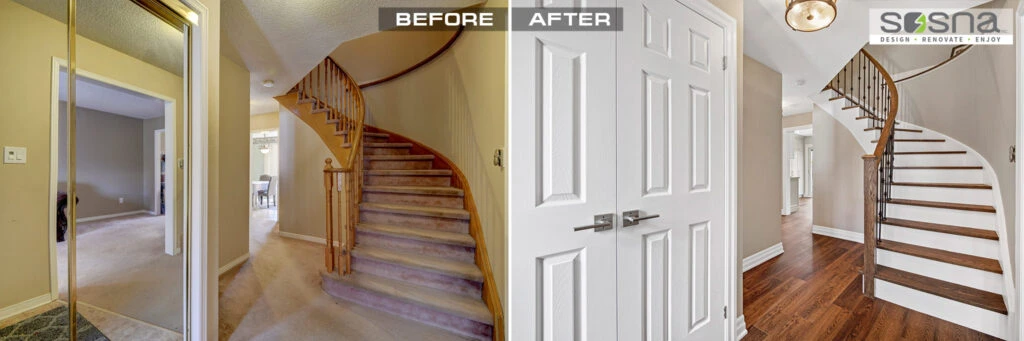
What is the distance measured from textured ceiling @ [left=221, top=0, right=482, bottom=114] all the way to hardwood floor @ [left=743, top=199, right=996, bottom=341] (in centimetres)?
278

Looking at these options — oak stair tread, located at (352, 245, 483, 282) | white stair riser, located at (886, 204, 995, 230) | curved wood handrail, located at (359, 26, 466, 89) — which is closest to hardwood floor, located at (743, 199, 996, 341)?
white stair riser, located at (886, 204, 995, 230)

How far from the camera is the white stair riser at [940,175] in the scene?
2936 millimetres

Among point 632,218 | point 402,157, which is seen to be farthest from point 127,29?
point 632,218

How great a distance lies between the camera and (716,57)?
5.45 feet

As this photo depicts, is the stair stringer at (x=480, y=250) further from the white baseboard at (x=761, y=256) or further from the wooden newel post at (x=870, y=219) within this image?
the wooden newel post at (x=870, y=219)

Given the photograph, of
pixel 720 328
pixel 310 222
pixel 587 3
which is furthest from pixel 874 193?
pixel 310 222

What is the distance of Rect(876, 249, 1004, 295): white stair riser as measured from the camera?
2105mm

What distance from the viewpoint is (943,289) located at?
2.18m

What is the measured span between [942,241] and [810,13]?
6.82ft

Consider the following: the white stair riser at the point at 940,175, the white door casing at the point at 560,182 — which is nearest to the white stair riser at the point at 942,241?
the white stair riser at the point at 940,175

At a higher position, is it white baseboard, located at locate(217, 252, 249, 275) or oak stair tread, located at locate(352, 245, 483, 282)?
oak stair tread, located at locate(352, 245, 483, 282)

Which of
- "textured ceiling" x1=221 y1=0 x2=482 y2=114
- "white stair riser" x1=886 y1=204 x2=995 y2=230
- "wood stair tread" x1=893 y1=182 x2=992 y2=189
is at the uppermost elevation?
"textured ceiling" x1=221 y1=0 x2=482 y2=114

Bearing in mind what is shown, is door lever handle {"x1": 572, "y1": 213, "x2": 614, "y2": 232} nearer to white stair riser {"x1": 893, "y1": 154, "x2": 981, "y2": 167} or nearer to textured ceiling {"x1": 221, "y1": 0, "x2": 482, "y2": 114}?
textured ceiling {"x1": 221, "y1": 0, "x2": 482, "y2": 114}

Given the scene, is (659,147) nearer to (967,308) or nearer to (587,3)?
(587,3)
